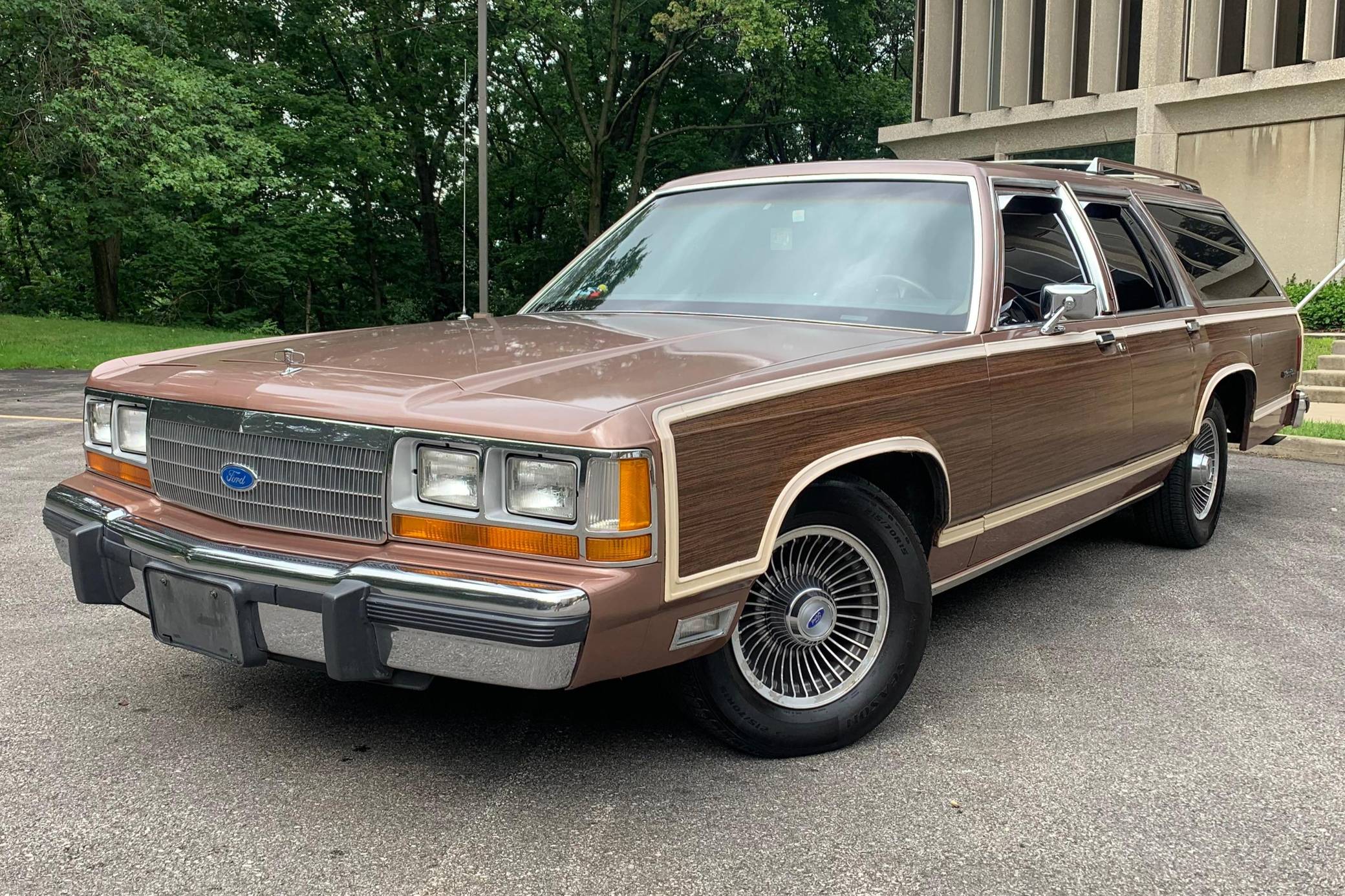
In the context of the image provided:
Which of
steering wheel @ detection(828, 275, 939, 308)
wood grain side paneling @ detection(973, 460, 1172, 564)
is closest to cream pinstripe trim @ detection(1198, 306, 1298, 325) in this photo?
wood grain side paneling @ detection(973, 460, 1172, 564)

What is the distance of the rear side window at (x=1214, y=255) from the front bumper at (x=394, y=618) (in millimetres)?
4157

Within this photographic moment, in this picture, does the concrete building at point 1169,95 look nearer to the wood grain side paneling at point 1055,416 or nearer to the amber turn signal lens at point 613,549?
the wood grain side paneling at point 1055,416

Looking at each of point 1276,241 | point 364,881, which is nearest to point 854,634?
point 364,881

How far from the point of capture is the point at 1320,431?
935cm

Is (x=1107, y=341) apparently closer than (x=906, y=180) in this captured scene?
No

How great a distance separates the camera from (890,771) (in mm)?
3318

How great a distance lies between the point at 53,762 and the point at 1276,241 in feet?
68.6

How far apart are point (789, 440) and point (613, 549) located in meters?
0.63

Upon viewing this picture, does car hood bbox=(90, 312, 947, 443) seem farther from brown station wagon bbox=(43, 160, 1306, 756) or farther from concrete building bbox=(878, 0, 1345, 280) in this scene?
concrete building bbox=(878, 0, 1345, 280)

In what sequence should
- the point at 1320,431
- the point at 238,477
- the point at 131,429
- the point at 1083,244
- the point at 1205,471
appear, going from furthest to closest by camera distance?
the point at 1320,431, the point at 1205,471, the point at 1083,244, the point at 131,429, the point at 238,477

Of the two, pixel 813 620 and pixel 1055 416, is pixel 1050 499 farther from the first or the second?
pixel 813 620

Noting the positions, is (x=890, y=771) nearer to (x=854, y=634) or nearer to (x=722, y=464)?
(x=854, y=634)

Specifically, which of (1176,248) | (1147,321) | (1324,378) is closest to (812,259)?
(1147,321)

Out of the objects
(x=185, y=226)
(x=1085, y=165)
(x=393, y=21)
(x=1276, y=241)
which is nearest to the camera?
(x=1085, y=165)
